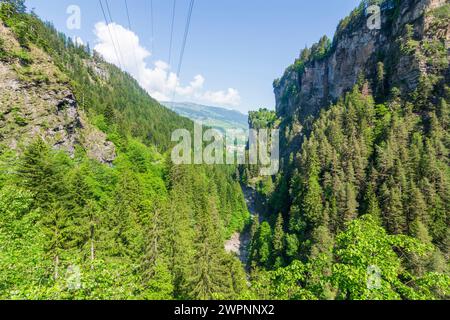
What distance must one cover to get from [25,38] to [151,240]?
166ft

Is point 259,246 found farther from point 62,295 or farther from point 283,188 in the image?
point 62,295

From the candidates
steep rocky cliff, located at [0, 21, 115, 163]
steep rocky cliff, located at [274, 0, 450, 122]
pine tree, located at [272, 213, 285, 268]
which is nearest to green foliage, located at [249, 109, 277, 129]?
steep rocky cliff, located at [274, 0, 450, 122]

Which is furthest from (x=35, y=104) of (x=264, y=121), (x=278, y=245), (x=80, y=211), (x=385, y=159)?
(x=264, y=121)

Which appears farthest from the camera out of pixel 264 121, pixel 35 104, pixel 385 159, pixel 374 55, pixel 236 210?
pixel 264 121

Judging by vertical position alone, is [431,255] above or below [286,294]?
below

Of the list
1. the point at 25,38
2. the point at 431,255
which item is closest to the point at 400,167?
the point at 431,255

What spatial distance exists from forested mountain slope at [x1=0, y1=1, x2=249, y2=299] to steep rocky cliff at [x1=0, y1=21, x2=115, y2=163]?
19 centimetres

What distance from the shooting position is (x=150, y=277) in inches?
985

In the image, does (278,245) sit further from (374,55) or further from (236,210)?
(374,55)

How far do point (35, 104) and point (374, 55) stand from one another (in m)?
106

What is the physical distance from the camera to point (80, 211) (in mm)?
26859

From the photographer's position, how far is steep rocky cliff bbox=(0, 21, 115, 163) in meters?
40.3

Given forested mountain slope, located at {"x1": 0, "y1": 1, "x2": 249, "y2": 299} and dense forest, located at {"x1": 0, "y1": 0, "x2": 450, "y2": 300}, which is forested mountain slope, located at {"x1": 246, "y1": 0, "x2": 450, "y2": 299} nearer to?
dense forest, located at {"x1": 0, "y1": 0, "x2": 450, "y2": 300}

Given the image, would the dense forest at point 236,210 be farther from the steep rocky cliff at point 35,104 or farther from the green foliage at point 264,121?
the green foliage at point 264,121
